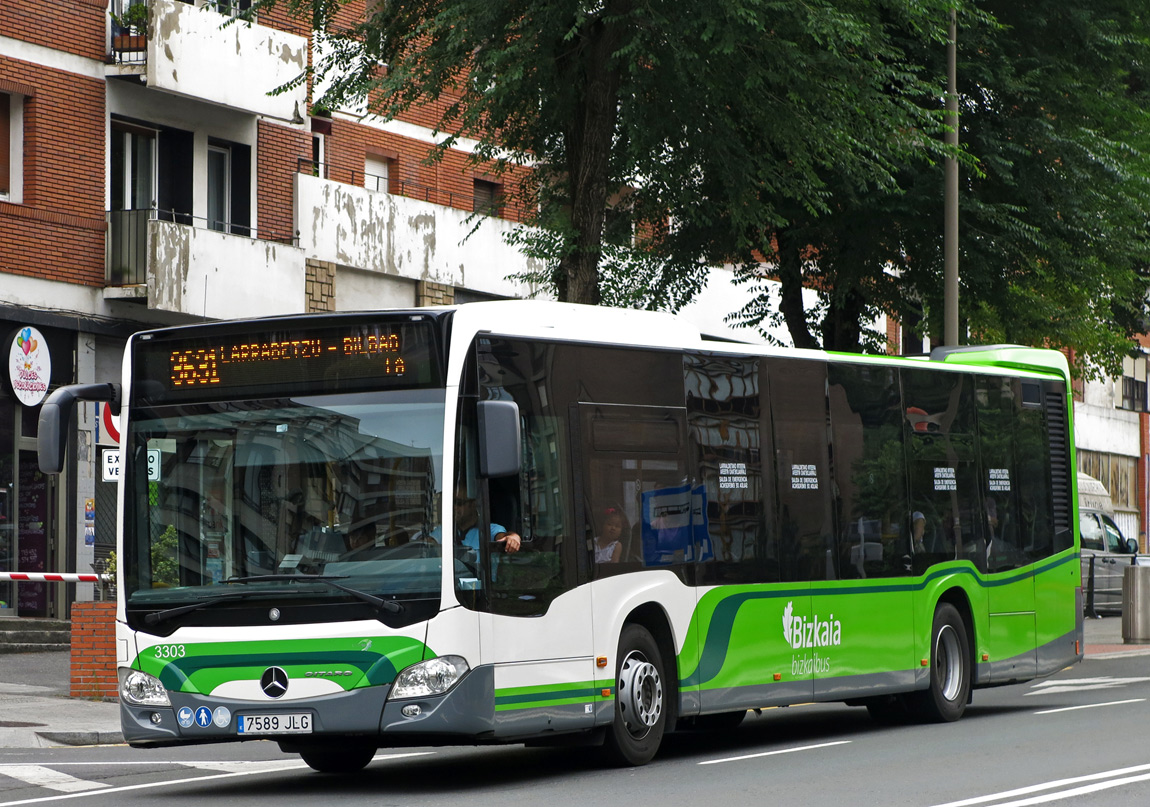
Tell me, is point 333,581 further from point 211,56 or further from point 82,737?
point 211,56

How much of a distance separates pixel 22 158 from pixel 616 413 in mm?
15477

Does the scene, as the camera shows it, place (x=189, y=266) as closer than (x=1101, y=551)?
Yes

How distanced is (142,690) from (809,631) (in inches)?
196

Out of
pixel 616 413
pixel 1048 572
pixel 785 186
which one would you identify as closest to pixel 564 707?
pixel 616 413

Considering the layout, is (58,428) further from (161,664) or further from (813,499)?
(813,499)

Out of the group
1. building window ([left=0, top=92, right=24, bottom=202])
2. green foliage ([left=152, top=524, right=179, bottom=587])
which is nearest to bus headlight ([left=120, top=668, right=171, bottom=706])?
green foliage ([left=152, top=524, right=179, bottom=587])

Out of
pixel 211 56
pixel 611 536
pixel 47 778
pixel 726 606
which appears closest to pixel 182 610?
pixel 47 778

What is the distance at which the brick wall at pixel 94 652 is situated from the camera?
704 inches

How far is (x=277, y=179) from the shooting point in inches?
1151

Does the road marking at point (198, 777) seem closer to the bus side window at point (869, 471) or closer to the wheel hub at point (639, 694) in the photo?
the wheel hub at point (639, 694)

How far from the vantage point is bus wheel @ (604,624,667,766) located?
12.0 metres

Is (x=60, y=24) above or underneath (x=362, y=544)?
above

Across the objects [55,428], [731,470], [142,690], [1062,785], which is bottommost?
[1062,785]

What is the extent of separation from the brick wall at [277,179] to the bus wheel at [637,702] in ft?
58.6
